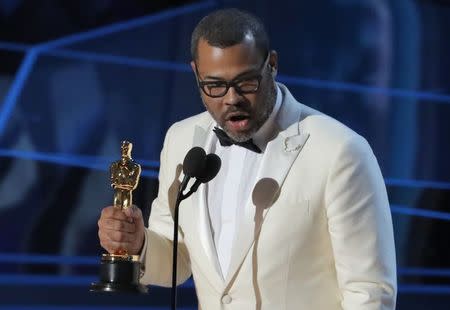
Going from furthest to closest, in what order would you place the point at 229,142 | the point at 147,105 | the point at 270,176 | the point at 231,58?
the point at 147,105 → the point at 229,142 → the point at 270,176 → the point at 231,58

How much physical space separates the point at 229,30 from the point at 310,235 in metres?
0.49

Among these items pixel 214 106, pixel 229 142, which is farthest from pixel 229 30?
pixel 229 142

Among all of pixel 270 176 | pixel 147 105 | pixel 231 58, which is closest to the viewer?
pixel 231 58

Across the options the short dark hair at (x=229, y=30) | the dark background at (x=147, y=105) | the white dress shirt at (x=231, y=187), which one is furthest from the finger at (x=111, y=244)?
the dark background at (x=147, y=105)

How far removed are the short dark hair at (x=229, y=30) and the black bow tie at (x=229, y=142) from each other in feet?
0.71

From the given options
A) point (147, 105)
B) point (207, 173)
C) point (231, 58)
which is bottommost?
point (207, 173)

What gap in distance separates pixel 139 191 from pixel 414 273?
3.85ft

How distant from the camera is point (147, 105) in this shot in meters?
3.79

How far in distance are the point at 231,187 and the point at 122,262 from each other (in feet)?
1.18

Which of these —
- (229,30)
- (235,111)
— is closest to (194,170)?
(235,111)

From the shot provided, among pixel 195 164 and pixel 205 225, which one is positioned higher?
pixel 195 164

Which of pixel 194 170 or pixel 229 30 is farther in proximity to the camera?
pixel 229 30

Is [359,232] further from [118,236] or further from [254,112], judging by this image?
[118,236]

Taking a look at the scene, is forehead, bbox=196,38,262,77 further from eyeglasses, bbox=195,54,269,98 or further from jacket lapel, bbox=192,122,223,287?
jacket lapel, bbox=192,122,223,287
